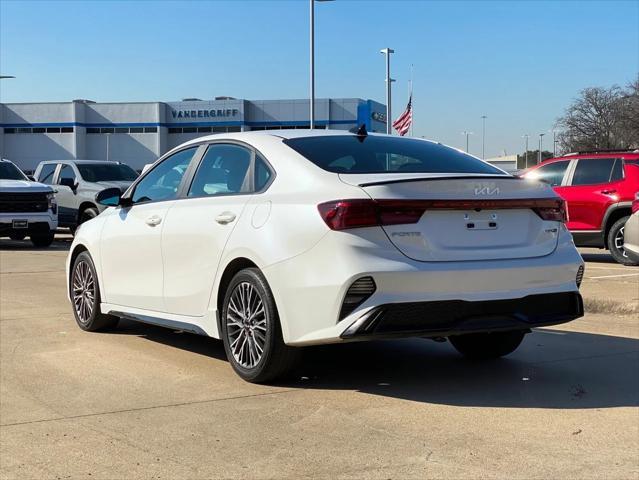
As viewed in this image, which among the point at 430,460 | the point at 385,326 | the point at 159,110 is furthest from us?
the point at 159,110

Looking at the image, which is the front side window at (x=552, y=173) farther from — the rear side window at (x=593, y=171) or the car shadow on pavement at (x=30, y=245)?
the car shadow on pavement at (x=30, y=245)

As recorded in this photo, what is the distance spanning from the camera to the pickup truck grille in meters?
16.3

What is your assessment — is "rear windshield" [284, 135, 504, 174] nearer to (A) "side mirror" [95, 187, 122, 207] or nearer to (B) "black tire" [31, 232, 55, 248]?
(A) "side mirror" [95, 187, 122, 207]

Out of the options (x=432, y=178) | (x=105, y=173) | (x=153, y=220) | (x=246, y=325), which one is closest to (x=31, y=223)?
(x=105, y=173)

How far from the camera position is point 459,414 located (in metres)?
4.50

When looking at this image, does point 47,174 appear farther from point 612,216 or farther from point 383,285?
point 383,285

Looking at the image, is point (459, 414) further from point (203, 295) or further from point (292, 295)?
point (203, 295)

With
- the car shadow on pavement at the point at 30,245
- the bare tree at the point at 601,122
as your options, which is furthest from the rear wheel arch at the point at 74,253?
the bare tree at the point at 601,122

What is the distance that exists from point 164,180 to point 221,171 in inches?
34.4

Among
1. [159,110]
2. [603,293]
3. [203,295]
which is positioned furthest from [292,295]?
[159,110]

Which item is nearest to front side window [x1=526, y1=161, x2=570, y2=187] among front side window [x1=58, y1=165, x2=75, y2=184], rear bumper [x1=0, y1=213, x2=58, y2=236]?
rear bumper [x1=0, y1=213, x2=58, y2=236]

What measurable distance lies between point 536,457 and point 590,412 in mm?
911

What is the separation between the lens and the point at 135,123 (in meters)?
68.1

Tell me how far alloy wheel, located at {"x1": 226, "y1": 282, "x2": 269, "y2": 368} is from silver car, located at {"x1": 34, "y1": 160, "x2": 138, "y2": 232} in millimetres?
12703
